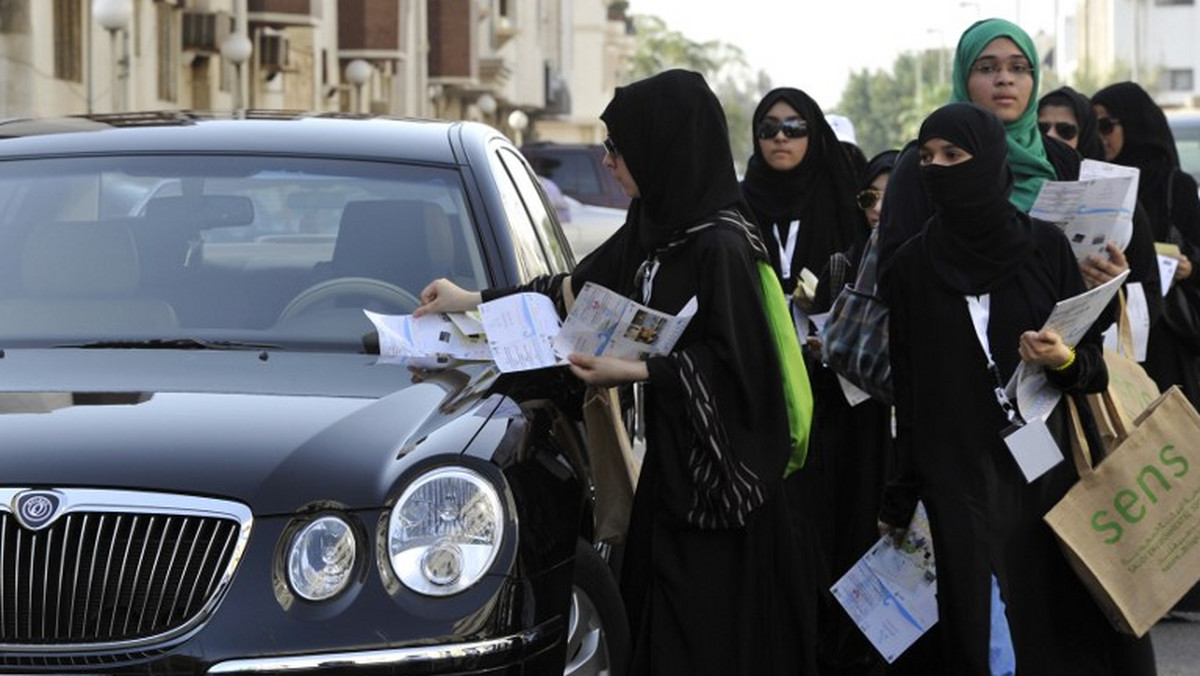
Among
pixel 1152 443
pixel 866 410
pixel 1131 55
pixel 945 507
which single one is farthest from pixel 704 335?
pixel 1131 55

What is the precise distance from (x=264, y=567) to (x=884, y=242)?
2.25 meters

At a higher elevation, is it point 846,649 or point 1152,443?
point 1152,443

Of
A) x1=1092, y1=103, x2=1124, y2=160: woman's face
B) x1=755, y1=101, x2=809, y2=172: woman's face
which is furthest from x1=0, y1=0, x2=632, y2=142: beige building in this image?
x1=755, y1=101, x2=809, y2=172: woman's face

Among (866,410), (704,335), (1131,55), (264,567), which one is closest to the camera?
(264,567)

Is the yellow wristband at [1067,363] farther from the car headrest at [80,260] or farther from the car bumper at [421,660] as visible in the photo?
the car headrest at [80,260]

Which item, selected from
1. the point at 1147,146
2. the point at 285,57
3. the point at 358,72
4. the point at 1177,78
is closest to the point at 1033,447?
the point at 1147,146

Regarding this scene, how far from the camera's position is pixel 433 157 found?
20.4ft

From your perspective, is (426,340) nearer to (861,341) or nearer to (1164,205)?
(861,341)

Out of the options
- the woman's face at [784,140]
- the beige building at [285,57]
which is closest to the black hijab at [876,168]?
the woman's face at [784,140]

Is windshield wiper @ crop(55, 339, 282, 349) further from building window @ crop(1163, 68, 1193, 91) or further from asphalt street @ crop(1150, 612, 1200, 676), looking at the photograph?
building window @ crop(1163, 68, 1193, 91)

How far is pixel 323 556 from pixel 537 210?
2536 millimetres

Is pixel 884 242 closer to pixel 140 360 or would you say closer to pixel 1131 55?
pixel 140 360

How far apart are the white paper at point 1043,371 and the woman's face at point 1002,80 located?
1.02 metres

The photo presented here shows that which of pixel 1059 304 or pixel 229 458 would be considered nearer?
pixel 229 458
